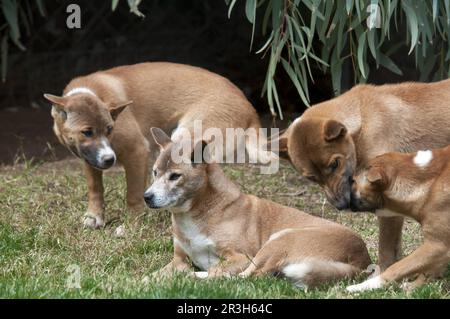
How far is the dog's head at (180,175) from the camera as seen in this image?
20.0 ft

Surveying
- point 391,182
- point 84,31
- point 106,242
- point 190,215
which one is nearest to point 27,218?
point 106,242

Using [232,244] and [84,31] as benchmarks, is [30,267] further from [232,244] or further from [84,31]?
[84,31]

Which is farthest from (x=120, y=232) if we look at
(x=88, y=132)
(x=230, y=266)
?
(x=230, y=266)

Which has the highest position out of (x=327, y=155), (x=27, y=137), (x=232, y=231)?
(x=327, y=155)

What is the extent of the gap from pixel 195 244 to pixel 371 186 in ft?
3.94

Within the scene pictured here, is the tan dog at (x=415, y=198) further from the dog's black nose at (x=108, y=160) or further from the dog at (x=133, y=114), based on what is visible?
the dog's black nose at (x=108, y=160)

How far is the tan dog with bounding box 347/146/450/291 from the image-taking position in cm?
545

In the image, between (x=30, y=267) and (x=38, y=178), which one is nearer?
(x=30, y=267)

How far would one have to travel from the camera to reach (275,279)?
5641 mm

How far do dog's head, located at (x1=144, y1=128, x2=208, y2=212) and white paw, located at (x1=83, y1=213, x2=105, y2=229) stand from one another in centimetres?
123

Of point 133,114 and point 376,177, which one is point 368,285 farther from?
point 133,114

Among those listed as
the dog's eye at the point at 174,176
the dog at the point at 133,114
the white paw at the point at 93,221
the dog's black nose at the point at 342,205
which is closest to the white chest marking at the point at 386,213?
the dog's black nose at the point at 342,205

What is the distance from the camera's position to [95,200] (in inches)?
295

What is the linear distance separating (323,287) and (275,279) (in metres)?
0.28
